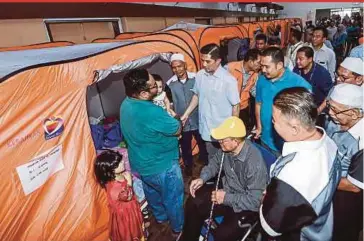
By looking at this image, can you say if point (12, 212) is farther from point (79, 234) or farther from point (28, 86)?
point (28, 86)

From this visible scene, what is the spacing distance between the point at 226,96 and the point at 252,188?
111cm

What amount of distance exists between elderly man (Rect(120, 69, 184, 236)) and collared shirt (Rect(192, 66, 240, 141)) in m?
0.62

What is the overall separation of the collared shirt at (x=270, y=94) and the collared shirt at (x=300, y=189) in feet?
3.86

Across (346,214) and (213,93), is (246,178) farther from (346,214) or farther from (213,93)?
(213,93)

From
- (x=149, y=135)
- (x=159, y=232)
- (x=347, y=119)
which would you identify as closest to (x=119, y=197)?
(x=149, y=135)

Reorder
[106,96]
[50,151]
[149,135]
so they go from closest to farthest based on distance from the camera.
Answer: [50,151]
[149,135]
[106,96]

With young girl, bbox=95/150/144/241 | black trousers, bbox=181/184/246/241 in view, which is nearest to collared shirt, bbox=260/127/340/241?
black trousers, bbox=181/184/246/241

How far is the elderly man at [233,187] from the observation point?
1.81 m

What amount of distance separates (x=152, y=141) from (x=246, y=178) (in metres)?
0.79

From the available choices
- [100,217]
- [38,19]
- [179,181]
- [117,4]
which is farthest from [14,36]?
[179,181]

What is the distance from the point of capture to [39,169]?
1898mm

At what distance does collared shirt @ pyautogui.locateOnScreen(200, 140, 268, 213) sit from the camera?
1.80 m

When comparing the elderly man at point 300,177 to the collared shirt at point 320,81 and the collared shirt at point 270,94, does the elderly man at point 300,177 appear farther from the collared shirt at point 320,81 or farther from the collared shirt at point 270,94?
the collared shirt at point 320,81

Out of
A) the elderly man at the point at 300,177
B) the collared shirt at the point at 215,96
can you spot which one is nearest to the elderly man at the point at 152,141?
the collared shirt at the point at 215,96
